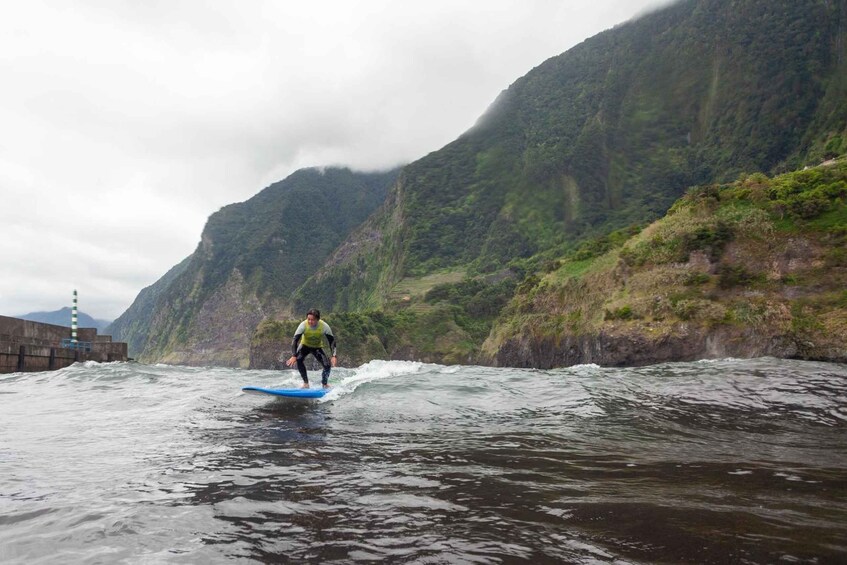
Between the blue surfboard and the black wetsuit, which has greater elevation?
the black wetsuit

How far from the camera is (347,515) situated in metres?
5.51

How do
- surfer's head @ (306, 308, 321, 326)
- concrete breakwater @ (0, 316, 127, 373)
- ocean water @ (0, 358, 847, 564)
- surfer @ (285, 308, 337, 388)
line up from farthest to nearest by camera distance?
concrete breakwater @ (0, 316, 127, 373)
surfer @ (285, 308, 337, 388)
surfer's head @ (306, 308, 321, 326)
ocean water @ (0, 358, 847, 564)

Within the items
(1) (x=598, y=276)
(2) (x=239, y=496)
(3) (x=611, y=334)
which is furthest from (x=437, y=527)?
(1) (x=598, y=276)

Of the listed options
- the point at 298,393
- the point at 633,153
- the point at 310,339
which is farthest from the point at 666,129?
the point at 298,393

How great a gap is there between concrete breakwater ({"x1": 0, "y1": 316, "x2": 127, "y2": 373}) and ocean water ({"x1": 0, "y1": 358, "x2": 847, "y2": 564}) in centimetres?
2873

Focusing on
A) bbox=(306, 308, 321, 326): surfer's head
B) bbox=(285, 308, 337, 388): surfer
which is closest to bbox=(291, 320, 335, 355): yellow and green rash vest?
bbox=(285, 308, 337, 388): surfer

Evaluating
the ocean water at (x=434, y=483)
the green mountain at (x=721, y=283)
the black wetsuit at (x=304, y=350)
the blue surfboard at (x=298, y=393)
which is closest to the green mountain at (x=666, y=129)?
the green mountain at (x=721, y=283)

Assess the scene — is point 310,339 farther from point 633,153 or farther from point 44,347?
point 633,153

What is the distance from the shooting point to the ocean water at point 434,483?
4.56m

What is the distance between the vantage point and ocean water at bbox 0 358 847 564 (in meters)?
4.56

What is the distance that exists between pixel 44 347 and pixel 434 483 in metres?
45.5

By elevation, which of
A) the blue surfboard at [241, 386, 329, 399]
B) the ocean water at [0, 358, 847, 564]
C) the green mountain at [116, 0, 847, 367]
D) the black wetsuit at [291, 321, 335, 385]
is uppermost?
the green mountain at [116, 0, 847, 367]

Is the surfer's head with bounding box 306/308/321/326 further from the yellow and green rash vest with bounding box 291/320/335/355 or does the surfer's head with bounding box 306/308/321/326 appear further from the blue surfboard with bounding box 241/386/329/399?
the blue surfboard with bounding box 241/386/329/399

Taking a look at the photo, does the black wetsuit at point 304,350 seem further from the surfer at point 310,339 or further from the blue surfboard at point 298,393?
the blue surfboard at point 298,393
